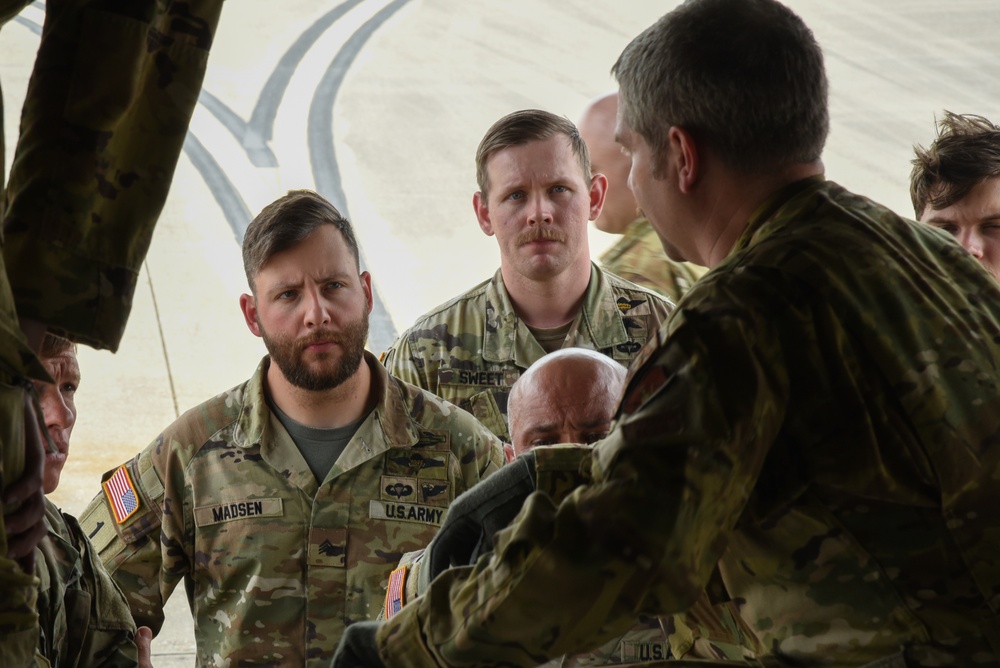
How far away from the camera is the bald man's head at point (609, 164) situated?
426cm

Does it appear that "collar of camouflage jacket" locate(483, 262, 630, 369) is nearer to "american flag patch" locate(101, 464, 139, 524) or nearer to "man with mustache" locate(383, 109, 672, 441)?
"man with mustache" locate(383, 109, 672, 441)

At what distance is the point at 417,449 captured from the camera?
320cm

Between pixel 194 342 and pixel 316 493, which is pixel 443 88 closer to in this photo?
pixel 194 342

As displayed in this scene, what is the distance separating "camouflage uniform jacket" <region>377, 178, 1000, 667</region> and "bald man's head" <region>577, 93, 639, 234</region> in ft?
8.88

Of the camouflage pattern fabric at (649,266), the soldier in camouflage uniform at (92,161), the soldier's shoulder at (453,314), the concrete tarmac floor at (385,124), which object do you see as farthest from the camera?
the concrete tarmac floor at (385,124)

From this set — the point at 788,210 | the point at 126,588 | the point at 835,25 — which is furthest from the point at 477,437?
the point at 835,25

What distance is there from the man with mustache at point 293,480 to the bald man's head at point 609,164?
1.25m

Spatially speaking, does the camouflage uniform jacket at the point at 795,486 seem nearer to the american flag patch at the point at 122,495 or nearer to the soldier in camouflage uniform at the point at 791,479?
the soldier in camouflage uniform at the point at 791,479

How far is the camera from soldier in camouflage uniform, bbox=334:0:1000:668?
138 centimetres

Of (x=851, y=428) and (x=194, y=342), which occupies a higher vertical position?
(x=194, y=342)

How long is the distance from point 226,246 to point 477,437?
6.05 m

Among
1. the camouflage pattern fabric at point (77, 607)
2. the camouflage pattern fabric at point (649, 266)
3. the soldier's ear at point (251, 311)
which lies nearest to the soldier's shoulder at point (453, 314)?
the camouflage pattern fabric at point (649, 266)

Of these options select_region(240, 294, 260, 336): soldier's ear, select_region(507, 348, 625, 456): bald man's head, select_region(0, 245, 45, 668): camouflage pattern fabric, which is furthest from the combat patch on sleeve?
select_region(0, 245, 45, 668): camouflage pattern fabric

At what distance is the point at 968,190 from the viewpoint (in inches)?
112
